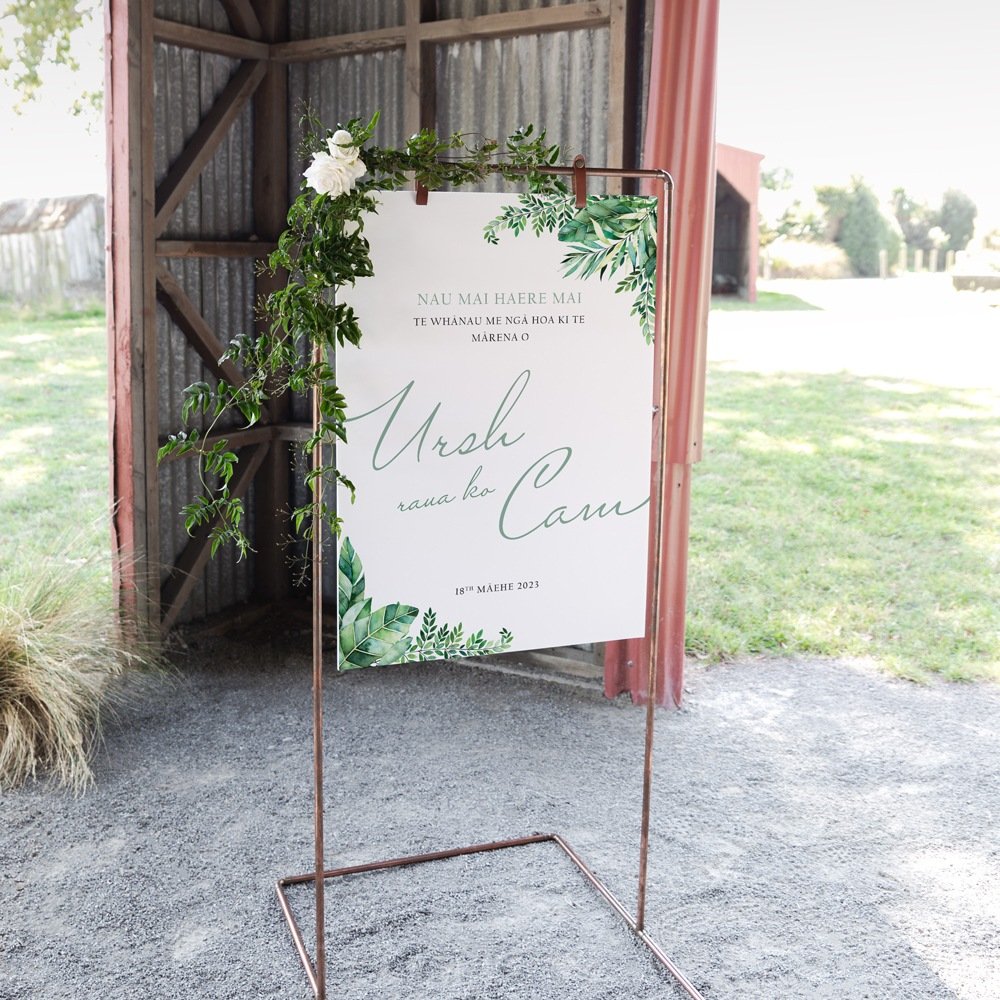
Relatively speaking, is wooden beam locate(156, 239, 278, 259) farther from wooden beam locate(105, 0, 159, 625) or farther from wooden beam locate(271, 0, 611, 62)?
wooden beam locate(271, 0, 611, 62)

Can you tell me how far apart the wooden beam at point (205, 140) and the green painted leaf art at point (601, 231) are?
235 cm

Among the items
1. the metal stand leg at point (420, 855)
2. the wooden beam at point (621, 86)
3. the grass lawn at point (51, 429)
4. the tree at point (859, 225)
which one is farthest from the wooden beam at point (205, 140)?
the tree at point (859, 225)

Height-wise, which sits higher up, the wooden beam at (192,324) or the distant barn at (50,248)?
the distant barn at (50,248)

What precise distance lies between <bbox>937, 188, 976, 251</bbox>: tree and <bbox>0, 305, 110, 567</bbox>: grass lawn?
6.31 metres

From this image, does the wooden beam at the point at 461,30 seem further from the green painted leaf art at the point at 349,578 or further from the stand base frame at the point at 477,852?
the stand base frame at the point at 477,852

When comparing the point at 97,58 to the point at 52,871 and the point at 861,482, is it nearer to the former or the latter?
the point at 52,871

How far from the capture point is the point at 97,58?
20.8ft

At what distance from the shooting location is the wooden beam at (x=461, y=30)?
14.9 feet

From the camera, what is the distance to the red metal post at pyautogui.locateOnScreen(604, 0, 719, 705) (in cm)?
432

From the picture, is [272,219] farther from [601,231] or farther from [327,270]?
[327,270]

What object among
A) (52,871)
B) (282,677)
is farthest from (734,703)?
(52,871)

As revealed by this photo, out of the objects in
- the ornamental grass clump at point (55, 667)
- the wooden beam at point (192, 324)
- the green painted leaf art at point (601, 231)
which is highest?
the green painted leaf art at point (601, 231)

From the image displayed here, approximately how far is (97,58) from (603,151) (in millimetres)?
3166

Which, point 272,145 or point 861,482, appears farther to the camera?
point 861,482
